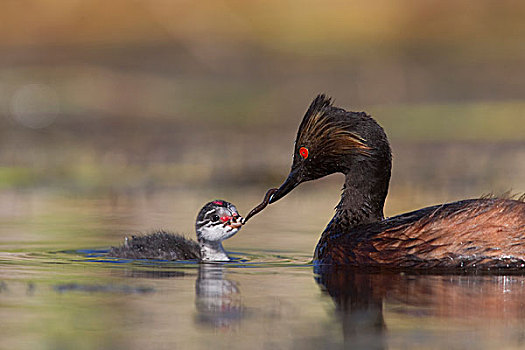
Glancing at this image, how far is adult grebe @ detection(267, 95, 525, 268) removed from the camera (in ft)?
27.3

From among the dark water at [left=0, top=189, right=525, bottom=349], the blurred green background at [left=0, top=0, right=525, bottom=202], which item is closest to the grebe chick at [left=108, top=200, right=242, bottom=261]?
the dark water at [left=0, top=189, right=525, bottom=349]

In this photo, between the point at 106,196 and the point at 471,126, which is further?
the point at 471,126

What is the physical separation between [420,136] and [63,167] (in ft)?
21.1

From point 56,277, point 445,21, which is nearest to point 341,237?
point 56,277

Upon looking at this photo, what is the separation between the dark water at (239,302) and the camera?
608cm

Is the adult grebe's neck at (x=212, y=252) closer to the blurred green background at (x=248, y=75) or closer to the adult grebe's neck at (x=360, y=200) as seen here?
the adult grebe's neck at (x=360, y=200)

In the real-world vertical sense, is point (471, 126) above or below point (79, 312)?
above

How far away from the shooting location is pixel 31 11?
24.3 m

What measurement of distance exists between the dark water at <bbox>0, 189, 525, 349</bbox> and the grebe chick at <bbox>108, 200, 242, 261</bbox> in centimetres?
20

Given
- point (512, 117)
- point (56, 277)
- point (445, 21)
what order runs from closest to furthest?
1. point (56, 277)
2. point (512, 117)
3. point (445, 21)

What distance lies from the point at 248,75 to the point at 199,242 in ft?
46.1

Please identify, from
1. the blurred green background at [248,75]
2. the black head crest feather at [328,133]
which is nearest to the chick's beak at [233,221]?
the black head crest feather at [328,133]

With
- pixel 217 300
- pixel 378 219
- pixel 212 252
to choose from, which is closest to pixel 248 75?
pixel 212 252

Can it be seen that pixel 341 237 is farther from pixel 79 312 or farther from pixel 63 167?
pixel 63 167
